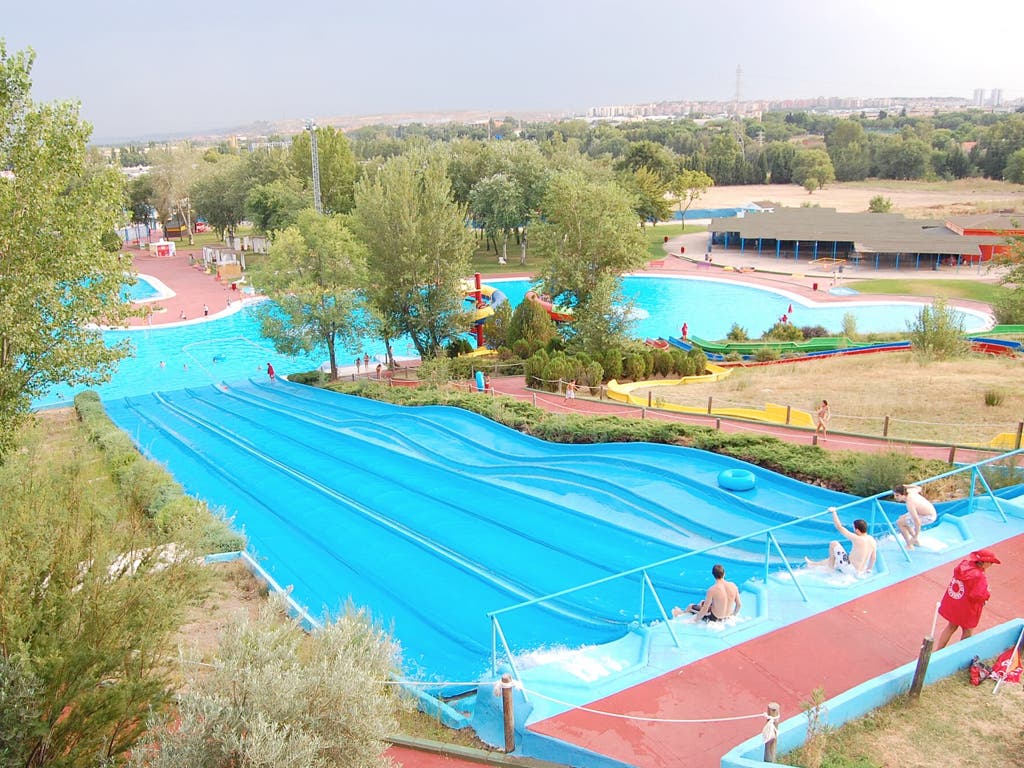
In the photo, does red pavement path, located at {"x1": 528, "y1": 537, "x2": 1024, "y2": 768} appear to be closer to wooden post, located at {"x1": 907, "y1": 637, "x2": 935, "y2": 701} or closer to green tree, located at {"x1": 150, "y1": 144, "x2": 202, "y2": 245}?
wooden post, located at {"x1": 907, "y1": 637, "x2": 935, "y2": 701}

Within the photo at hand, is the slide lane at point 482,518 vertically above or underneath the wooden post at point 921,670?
underneath

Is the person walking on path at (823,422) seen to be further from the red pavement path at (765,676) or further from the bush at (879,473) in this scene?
the red pavement path at (765,676)

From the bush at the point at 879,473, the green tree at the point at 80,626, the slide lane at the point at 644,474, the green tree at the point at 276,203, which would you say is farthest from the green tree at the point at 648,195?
the green tree at the point at 80,626

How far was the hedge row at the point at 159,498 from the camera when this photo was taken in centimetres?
1260

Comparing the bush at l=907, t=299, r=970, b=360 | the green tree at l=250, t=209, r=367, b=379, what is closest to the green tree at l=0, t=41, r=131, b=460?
the green tree at l=250, t=209, r=367, b=379

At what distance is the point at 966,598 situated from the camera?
28.5 feet

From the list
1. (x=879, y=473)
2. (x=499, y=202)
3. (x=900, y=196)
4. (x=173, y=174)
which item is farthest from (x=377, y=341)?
(x=900, y=196)

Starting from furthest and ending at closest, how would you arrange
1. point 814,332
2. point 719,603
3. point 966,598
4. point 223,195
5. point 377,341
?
point 223,195 < point 377,341 < point 814,332 < point 719,603 < point 966,598

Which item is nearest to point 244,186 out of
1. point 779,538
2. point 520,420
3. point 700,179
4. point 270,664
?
point 700,179

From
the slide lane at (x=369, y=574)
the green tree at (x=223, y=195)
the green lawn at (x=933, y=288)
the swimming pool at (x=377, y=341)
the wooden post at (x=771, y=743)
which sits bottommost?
the swimming pool at (x=377, y=341)

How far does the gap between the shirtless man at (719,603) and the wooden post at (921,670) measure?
2.28 m

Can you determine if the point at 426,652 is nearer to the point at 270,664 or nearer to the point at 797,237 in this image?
the point at 270,664

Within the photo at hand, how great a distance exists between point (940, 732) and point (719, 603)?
2.83 metres

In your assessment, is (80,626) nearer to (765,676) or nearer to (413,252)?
(765,676)
